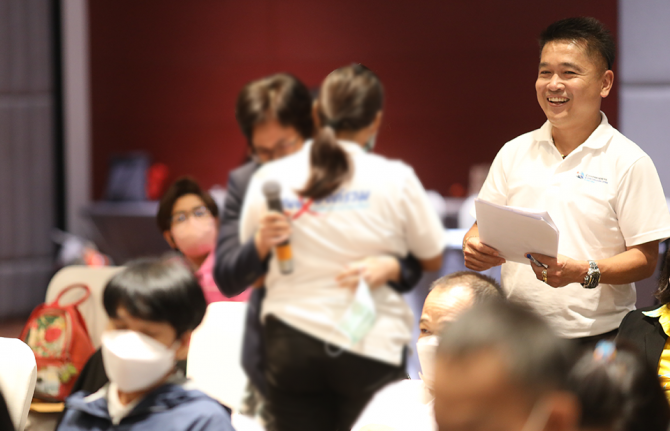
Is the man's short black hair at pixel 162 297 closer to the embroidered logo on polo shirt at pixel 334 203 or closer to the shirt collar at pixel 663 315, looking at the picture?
the embroidered logo on polo shirt at pixel 334 203

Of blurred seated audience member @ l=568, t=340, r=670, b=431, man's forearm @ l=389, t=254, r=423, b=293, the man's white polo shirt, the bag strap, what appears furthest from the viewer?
the bag strap

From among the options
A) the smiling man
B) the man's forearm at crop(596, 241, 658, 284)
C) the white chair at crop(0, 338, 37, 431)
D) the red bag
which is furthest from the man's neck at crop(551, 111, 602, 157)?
the red bag

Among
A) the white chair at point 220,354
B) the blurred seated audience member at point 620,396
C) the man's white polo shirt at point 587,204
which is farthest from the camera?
the man's white polo shirt at point 587,204

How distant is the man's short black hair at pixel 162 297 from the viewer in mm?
1427

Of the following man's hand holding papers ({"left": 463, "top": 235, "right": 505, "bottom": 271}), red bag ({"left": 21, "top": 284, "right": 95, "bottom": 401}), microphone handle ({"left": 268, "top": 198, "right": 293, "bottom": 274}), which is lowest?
red bag ({"left": 21, "top": 284, "right": 95, "bottom": 401})

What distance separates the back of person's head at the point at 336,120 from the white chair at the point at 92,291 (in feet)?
4.83

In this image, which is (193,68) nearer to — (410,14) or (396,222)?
(410,14)

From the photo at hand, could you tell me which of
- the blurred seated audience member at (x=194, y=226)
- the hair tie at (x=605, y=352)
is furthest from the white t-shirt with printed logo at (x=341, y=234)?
the hair tie at (x=605, y=352)

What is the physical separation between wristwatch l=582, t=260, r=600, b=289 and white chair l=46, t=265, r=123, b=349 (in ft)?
5.26

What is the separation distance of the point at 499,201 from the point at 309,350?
32.6 inches

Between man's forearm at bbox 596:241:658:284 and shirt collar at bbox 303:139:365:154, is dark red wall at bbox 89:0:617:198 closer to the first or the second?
shirt collar at bbox 303:139:365:154

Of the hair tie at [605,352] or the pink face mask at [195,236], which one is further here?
the pink face mask at [195,236]

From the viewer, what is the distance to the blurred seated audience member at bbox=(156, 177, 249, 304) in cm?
139

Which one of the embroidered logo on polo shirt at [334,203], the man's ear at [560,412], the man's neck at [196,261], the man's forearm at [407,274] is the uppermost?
the embroidered logo on polo shirt at [334,203]
